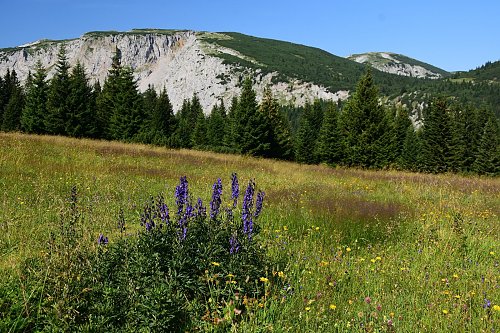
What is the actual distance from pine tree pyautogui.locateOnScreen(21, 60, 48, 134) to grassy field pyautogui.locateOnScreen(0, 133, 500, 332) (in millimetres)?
27017

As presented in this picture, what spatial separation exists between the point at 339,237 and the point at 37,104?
136ft

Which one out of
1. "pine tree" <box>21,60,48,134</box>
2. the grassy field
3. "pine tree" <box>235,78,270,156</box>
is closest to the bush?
the grassy field

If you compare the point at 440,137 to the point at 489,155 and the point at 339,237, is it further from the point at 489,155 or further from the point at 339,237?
the point at 339,237

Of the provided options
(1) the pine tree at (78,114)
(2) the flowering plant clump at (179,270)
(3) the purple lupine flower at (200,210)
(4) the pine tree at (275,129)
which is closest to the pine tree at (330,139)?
(4) the pine tree at (275,129)

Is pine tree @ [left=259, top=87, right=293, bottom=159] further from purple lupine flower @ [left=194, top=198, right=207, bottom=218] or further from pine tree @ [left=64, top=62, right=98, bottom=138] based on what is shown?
purple lupine flower @ [left=194, top=198, right=207, bottom=218]

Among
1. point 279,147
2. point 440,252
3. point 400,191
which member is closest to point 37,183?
point 440,252

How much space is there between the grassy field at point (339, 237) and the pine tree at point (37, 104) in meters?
27.0

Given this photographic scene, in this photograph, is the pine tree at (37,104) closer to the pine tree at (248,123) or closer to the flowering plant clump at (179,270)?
the pine tree at (248,123)

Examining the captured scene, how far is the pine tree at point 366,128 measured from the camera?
29047 mm

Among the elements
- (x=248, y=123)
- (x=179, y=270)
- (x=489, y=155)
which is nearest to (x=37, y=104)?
(x=248, y=123)

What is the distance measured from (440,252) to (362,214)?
1934 millimetres

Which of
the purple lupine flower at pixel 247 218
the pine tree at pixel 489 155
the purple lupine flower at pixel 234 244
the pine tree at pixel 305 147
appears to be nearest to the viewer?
the purple lupine flower at pixel 234 244

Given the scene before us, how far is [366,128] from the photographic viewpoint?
2950 centimetres

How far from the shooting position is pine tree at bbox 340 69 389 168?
29.0 m
